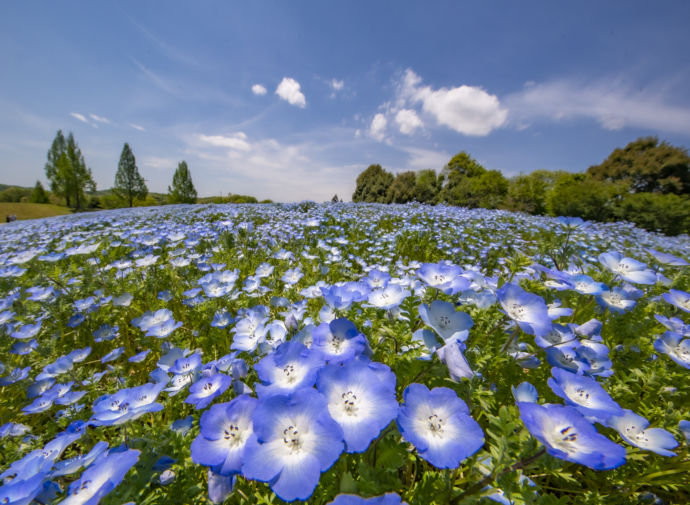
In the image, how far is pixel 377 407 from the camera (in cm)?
76

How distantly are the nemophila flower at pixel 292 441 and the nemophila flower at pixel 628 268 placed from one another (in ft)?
6.34

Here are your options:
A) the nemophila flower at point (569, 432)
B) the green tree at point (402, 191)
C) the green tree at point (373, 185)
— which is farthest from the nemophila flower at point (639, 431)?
the green tree at point (373, 185)

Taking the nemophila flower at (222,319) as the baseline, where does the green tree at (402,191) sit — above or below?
above

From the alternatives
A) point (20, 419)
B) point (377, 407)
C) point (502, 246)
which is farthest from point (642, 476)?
point (502, 246)

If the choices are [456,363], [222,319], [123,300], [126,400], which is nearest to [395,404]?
[456,363]

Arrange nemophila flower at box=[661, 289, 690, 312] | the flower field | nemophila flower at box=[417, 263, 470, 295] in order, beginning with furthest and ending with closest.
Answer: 1. nemophila flower at box=[661, 289, 690, 312]
2. nemophila flower at box=[417, 263, 470, 295]
3. the flower field

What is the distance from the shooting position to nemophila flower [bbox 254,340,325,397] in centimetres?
89

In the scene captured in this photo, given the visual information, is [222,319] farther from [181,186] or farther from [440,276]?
[181,186]

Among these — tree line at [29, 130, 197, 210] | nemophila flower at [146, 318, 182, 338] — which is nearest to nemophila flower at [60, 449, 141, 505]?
nemophila flower at [146, 318, 182, 338]

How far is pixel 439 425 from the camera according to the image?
83cm

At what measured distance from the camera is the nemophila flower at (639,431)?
1.11 metres

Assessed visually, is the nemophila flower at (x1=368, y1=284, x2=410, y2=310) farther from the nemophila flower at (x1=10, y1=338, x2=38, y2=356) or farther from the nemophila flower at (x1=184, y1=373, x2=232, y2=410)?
the nemophila flower at (x1=10, y1=338, x2=38, y2=356)

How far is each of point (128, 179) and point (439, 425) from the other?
58917mm

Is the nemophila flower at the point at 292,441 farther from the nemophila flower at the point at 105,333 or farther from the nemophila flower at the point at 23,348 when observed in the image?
the nemophila flower at the point at 23,348
